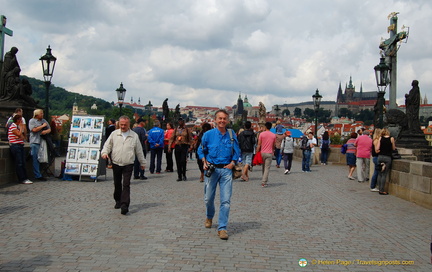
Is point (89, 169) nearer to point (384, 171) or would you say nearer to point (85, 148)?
point (85, 148)

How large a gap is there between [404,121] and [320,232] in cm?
1434

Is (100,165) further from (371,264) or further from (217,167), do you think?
(371,264)

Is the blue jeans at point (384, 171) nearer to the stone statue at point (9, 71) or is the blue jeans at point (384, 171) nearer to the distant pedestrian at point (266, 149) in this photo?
the distant pedestrian at point (266, 149)

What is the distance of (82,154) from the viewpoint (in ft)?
39.4

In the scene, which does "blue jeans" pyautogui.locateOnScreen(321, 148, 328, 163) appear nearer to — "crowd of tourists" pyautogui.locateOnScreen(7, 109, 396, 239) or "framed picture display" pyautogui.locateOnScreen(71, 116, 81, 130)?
"crowd of tourists" pyautogui.locateOnScreen(7, 109, 396, 239)

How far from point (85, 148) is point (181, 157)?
267 cm

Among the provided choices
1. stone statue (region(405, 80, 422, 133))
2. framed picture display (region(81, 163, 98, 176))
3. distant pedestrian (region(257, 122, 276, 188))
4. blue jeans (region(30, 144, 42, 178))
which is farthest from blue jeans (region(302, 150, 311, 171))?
blue jeans (region(30, 144, 42, 178))

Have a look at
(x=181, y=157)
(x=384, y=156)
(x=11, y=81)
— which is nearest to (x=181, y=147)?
(x=181, y=157)

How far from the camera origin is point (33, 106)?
1733 cm

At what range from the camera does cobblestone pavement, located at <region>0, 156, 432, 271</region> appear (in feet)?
15.6

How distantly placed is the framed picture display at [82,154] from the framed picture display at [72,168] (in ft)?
0.50

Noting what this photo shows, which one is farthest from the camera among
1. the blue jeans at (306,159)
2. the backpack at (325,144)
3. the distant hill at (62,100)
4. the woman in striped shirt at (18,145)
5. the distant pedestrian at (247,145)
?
the distant hill at (62,100)

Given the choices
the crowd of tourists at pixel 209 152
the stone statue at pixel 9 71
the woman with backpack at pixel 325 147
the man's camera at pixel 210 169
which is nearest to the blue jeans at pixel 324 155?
the woman with backpack at pixel 325 147

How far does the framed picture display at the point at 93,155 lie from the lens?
11930 mm
